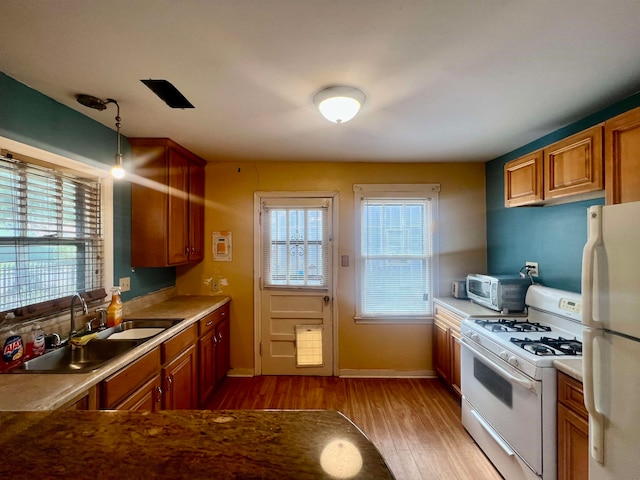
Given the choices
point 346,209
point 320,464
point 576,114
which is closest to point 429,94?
point 576,114

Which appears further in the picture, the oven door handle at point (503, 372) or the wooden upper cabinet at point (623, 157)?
the oven door handle at point (503, 372)

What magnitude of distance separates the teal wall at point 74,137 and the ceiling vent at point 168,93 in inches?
17.1

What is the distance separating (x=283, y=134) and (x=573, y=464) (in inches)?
110

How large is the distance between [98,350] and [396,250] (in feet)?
9.13

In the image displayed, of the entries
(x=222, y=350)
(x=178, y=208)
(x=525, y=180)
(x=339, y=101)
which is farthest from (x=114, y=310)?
(x=525, y=180)

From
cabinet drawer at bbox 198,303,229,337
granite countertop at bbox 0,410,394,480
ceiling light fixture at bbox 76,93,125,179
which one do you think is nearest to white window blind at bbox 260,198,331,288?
cabinet drawer at bbox 198,303,229,337

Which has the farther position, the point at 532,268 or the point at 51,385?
the point at 532,268

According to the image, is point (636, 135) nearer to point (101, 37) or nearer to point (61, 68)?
point (101, 37)

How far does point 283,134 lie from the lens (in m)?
2.54

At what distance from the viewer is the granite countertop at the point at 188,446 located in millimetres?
579

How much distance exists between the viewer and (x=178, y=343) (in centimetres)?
221

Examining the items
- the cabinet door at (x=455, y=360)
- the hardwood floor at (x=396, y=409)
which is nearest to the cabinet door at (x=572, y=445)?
the hardwood floor at (x=396, y=409)

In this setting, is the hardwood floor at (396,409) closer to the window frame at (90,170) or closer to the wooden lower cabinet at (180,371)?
the wooden lower cabinet at (180,371)

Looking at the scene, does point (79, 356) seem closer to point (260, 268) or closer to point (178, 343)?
point (178, 343)
